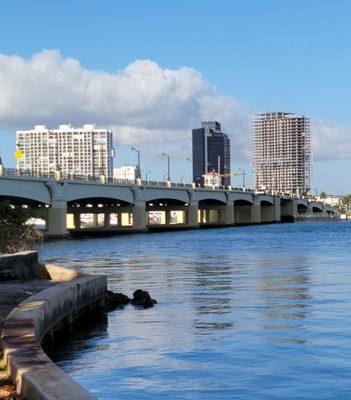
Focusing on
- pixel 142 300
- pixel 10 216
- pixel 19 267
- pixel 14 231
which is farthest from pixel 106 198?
pixel 142 300

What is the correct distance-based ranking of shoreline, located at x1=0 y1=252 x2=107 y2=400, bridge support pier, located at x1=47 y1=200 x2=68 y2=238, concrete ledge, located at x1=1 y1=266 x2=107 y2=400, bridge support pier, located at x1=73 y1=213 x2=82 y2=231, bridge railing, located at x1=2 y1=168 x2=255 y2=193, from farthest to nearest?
bridge support pier, located at x1=73 y1=213 x2=82 y2=231, bridge support pier, located at x1=47 y1=200 x2=68 y2=238, bridge railing, located at x1=2 y1=168 x2=255 y2=193, shoreline, located at x1=0 y1=252 x2=107 y2=400, concrete ledge, located at x1=1 y1=266 x2=107 y2=400

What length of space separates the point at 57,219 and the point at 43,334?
87343 millimetres

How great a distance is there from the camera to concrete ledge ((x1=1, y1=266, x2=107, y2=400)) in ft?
33.7

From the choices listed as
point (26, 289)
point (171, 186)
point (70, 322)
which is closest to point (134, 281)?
point (26, 289)

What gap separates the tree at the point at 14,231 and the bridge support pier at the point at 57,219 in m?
48.8

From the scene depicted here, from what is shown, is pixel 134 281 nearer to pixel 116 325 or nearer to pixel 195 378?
pixel 116 325

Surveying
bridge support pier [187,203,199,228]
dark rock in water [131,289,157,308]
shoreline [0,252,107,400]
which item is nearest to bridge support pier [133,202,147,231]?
bridge support pier [187,203,199,228]

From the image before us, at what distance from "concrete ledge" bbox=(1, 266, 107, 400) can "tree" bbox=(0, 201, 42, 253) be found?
1855cm

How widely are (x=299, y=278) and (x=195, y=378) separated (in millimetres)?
23541

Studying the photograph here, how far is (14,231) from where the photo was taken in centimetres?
4900

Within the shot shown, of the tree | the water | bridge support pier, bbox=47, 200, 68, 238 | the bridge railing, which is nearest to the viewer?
the water

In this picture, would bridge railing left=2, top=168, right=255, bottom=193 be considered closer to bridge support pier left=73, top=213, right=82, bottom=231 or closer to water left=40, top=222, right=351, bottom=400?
bridge support pier left=73, top=213, right=82, bottom=231

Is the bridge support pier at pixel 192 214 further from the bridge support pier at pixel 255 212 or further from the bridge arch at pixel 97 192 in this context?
the bridge support pier at pixel 255 212

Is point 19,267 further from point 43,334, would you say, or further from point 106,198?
point 106,198
